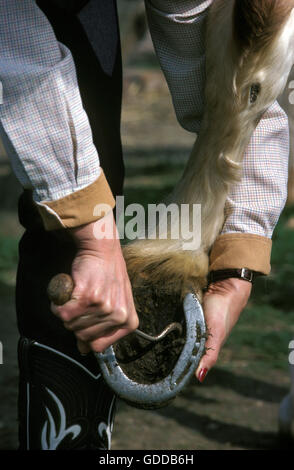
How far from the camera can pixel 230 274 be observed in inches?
41.1

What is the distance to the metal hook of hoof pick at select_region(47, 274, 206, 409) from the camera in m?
0.93

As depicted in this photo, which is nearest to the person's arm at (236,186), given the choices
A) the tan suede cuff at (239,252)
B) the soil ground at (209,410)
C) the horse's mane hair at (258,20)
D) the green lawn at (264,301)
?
the tan suede cuff at (239,252)

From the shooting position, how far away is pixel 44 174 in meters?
0.80

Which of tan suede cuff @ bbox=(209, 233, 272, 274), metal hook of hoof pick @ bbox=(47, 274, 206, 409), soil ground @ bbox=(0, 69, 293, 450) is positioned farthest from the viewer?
soil ground @ bbox=(0, 69, 293, 450)

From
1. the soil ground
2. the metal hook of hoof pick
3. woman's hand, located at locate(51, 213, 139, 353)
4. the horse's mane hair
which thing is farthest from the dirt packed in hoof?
the soil ground

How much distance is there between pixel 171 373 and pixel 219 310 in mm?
132

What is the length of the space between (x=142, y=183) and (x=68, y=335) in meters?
3.12

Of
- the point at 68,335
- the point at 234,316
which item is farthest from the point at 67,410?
the point at 234,316

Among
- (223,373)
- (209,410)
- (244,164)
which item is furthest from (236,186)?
(223,373)

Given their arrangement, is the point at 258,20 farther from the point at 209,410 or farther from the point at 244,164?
the point at 209,410

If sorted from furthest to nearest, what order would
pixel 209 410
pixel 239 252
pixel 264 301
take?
pixel 264 301, pixel 209 410, pixel 239 252

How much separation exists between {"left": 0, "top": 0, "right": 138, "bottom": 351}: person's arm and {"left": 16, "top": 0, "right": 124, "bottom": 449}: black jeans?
0.18 metres

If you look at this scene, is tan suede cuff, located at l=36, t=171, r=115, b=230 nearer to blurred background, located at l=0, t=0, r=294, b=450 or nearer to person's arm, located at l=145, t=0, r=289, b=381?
person's arm, located at l=145, t=0, r=289, b=381
